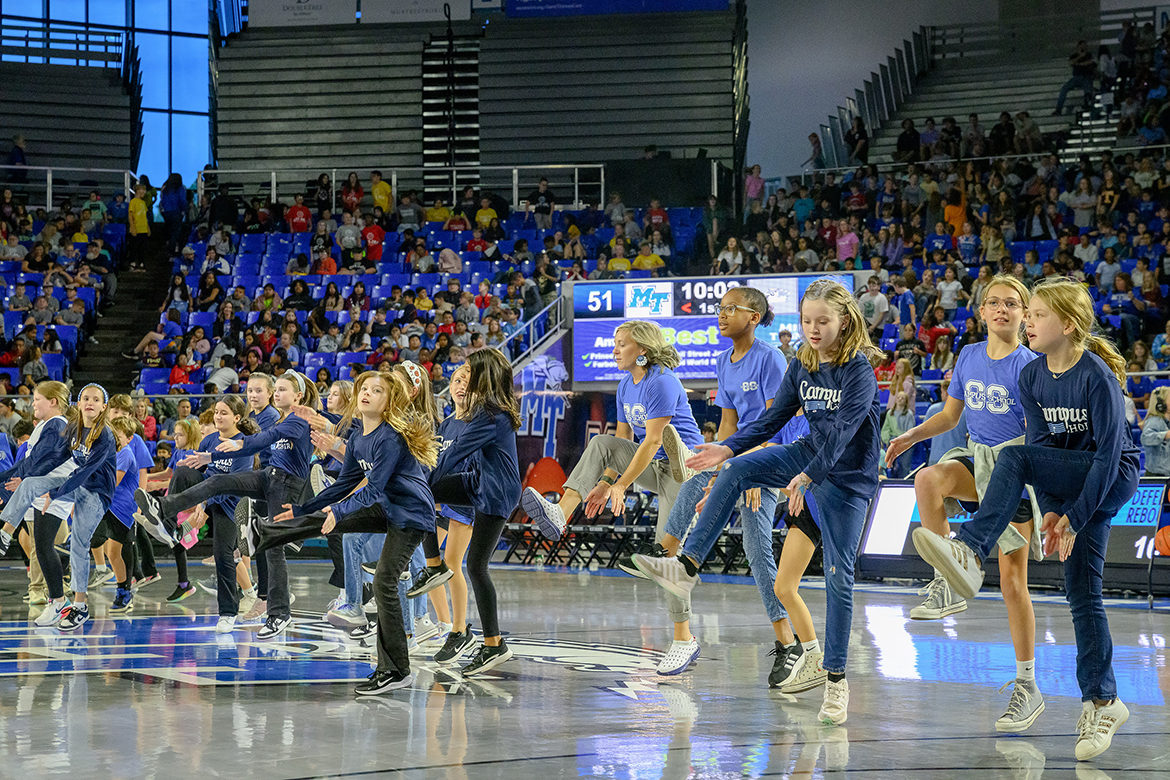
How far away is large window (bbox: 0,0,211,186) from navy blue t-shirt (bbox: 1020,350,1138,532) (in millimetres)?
28964

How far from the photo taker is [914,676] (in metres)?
6.88

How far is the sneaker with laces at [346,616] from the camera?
7.95 metres

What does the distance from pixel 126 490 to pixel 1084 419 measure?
8.39m

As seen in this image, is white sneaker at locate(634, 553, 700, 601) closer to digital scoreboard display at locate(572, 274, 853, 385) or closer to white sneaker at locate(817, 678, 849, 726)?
white sneaker at locate(817, 678, 849, 726)

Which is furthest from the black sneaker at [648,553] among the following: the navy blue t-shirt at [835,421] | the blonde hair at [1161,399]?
the blonde hair at [1161,399]

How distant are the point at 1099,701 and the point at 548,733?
7.15 ft

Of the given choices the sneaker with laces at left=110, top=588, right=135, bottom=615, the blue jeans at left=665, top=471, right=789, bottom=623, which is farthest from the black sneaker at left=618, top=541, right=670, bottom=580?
the sneaker with laces at left=110, top=588, right=135, bottom=615

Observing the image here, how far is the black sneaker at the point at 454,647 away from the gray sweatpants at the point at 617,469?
1084mm

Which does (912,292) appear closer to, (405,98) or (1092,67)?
(1092,67)

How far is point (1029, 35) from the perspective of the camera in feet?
83.9

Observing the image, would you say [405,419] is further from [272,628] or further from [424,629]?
[272,628]

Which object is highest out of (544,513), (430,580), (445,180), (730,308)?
(445,180)

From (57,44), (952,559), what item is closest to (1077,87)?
(952,559)

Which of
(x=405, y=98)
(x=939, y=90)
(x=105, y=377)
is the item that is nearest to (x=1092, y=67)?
(x=939, y=90)
